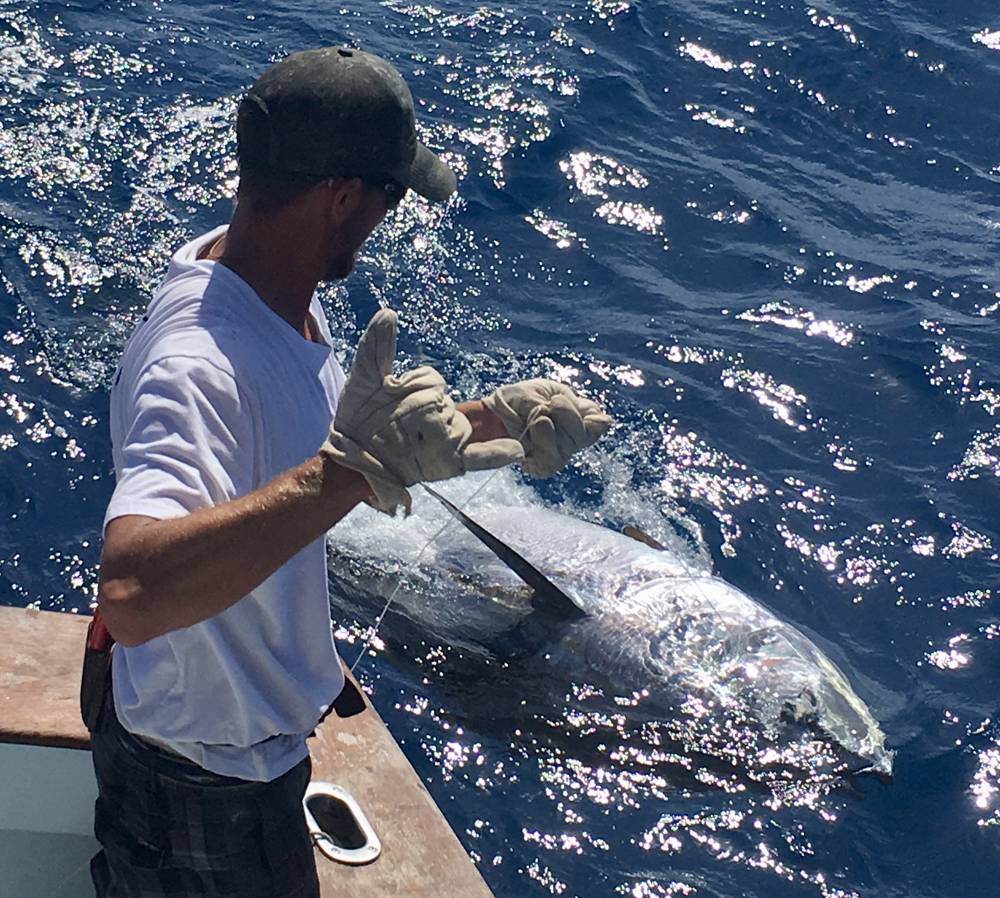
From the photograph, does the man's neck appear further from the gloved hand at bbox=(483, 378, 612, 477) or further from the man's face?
the gloved hand at bbox=(483, 378, 612, 477)

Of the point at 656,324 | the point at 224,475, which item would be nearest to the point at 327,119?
the point at 224,475

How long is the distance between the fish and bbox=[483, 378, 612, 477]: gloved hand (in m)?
1.76

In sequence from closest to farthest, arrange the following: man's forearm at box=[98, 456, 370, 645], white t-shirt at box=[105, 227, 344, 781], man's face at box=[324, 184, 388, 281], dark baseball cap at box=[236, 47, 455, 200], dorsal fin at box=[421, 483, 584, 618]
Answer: man's forearm at box=[98, 456, 370, 645] → white t-shirt at box=[105, 227, 344, 781] → dark baseball cap at box=[236, 47, 455, 200] → man's face at box=[324, 184, 388, 281] → dorsal fin at box=[421, 483, 584, 618]

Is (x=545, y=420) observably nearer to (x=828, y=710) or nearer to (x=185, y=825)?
(x=185, y=825)

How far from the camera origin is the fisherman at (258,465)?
7.02 feet

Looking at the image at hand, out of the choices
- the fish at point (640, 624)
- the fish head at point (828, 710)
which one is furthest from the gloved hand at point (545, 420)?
the fish head at point (828, 710)

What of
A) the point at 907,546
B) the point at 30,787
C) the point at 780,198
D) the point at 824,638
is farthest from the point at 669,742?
the point at 780,198

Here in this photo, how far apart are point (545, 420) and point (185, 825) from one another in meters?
1.18

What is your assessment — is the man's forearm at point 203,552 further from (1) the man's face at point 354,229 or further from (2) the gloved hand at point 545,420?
(2) the gloved hand at point 545,420

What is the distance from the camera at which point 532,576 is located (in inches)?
196

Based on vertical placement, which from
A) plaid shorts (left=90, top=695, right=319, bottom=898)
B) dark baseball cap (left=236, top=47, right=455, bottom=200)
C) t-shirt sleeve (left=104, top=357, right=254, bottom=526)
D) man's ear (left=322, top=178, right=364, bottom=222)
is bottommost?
plaid shorts (left=90, top=695, right=319, bottom=898)

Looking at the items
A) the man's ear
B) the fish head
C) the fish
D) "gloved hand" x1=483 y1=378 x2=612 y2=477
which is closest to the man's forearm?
the man's ear

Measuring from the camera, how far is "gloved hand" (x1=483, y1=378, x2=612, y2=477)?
2826 millimetres

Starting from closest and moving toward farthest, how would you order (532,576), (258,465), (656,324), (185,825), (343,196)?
1. (258,465)
2. (343,196)
3. (185,825)
4. (532,576)
5. (656,324)
